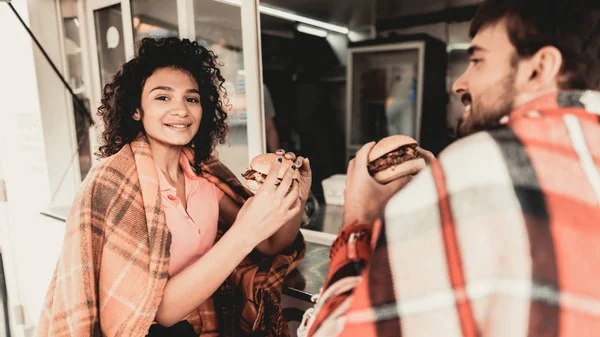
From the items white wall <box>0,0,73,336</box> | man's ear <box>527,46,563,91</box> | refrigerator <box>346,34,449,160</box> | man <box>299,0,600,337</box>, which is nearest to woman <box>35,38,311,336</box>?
man <box>299,0,600,337</box>

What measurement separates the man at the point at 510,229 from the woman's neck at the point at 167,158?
92 cm

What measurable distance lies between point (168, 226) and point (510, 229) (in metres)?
1.01

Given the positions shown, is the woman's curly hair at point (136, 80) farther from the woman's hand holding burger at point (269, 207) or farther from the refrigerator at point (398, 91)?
the refrigerator at point (398, 91)

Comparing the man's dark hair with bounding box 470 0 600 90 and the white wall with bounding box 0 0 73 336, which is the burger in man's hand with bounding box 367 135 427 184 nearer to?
the man's dark hair with bounding box 470 0 600 90

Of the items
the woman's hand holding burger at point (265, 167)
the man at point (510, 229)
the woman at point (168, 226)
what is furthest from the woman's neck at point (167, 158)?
the man at point (510, 229)

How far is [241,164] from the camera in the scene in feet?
7.36

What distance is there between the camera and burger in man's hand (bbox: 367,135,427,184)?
3.16 feet

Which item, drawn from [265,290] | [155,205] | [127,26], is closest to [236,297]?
[265,290]

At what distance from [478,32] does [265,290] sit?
3.33ft

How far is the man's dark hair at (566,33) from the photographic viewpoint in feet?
2.15

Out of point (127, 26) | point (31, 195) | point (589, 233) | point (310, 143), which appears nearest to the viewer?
point (589, 233)

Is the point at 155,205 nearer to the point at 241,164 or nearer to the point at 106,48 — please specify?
the point at 241,164

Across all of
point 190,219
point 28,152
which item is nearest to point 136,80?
point 190,219

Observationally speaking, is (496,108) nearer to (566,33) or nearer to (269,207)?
(566,33)
